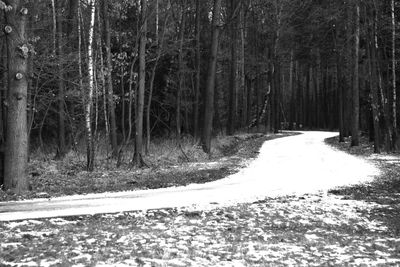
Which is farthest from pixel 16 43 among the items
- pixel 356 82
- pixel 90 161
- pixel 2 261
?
pixel 356 82

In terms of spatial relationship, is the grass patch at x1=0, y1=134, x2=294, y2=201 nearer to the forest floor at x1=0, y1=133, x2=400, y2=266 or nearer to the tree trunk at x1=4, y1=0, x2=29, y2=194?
the tree trunk at x1=4, y1=0, x2=29, y2=194

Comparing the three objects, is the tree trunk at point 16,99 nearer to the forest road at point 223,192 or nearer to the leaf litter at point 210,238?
the forest road at point 223,192

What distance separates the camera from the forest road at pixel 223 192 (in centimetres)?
941

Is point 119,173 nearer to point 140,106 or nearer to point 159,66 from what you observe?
point 140,106

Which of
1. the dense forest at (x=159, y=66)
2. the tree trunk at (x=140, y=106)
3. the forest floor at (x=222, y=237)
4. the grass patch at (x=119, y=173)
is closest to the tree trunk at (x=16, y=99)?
the dense forest at (x=159, y=66)

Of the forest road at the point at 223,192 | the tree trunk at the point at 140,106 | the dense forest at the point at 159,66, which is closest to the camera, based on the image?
the forest road at the point at 223,192

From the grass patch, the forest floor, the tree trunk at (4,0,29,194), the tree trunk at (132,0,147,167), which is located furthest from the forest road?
the tree trunk at (132,0,147,167)

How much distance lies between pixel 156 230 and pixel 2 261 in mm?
2571

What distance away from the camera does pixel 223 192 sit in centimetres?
1170

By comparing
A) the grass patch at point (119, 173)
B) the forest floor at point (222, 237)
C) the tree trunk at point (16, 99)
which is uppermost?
the tree trunk at point (16, 99)

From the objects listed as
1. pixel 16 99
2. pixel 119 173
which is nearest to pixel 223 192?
pixel 119 173

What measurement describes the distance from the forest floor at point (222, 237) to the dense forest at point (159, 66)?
16.3 feet

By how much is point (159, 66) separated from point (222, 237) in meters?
25.6

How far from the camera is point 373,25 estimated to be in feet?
76.9
